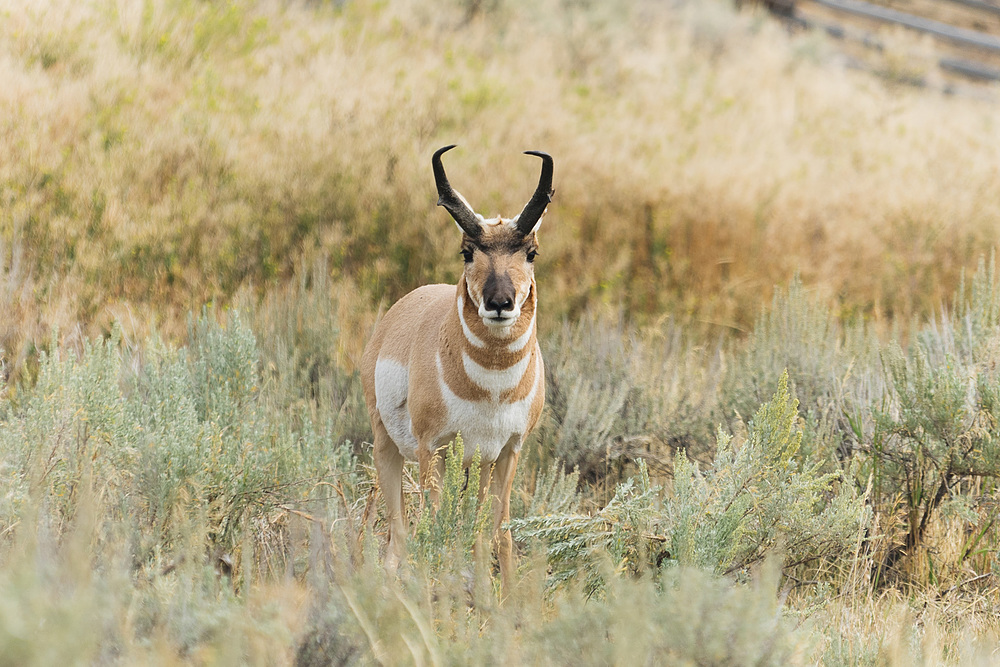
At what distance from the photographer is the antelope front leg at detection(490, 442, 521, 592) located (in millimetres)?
3520

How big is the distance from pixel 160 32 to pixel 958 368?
27.4ft

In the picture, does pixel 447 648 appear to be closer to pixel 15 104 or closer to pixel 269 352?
pixel 269 352

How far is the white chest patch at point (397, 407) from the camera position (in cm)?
379

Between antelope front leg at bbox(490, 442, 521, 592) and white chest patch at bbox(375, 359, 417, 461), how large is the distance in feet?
1.23

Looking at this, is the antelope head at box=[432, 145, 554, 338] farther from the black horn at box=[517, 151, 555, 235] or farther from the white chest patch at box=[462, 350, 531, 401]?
the white chest patch at box=[462, 350, 531, 401]

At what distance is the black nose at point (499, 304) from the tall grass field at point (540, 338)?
0.66 meters

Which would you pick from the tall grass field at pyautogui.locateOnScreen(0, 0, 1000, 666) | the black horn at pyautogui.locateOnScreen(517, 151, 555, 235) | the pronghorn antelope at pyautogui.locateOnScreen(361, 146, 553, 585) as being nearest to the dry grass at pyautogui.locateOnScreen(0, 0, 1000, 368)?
the tall grass field at pyautogui.locateOnScreen(0, 0, 1000, 666)

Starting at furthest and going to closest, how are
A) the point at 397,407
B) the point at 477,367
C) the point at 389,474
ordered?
the point at 389,474, the point at 397,407, the point at 477,367

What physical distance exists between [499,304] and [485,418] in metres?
0.57

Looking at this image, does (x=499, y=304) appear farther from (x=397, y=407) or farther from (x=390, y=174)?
(x=390, y=174)

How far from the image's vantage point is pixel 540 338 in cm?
653

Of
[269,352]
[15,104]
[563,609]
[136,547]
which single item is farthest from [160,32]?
[563,609]

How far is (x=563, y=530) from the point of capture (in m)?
3.46

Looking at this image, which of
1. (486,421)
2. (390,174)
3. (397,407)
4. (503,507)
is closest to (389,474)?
(397,407)
